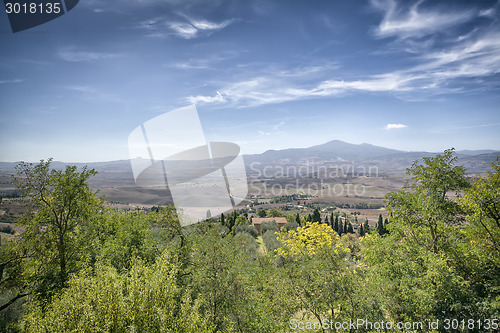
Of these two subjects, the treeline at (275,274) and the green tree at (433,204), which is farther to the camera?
the green tree at (433,204)

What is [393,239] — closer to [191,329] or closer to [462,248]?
[462,248]

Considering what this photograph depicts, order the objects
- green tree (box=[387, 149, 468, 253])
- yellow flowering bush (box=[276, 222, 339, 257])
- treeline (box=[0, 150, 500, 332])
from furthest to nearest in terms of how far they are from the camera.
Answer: yellow flowering bush (box=[276, 222, 339, 257])
green tree (box=[387, 149, 468, 253])
treeline (box=[0, 150, 500, 332])

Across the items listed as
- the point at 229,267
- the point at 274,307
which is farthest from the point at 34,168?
the point at 274,307

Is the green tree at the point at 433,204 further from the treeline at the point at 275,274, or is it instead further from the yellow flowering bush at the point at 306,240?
the yellow flowering bush at the point at 306,240

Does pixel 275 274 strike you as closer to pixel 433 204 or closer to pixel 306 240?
pixel 306 240

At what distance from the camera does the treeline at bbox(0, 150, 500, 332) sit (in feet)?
26.5

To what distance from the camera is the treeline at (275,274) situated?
26.5 feet

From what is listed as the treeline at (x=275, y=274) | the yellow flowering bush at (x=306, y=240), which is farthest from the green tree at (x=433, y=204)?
the yellow flowering bush at (x=306, y=240)

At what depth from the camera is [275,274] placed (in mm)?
12289

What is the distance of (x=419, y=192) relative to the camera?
12.6 m

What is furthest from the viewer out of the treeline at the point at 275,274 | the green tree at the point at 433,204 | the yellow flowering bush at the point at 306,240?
the yellow flowering bush at the point at 306,240

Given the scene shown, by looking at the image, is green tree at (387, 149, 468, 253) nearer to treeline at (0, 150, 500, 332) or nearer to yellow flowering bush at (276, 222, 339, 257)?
treeline at (0, 150, 500, 332)

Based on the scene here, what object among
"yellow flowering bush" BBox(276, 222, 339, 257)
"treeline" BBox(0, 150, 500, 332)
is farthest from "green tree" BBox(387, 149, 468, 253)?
"yellow flowering bush" BBox(276, 222, 339, 257)

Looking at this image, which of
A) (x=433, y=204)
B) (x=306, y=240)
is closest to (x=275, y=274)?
(x=306, y=240)
